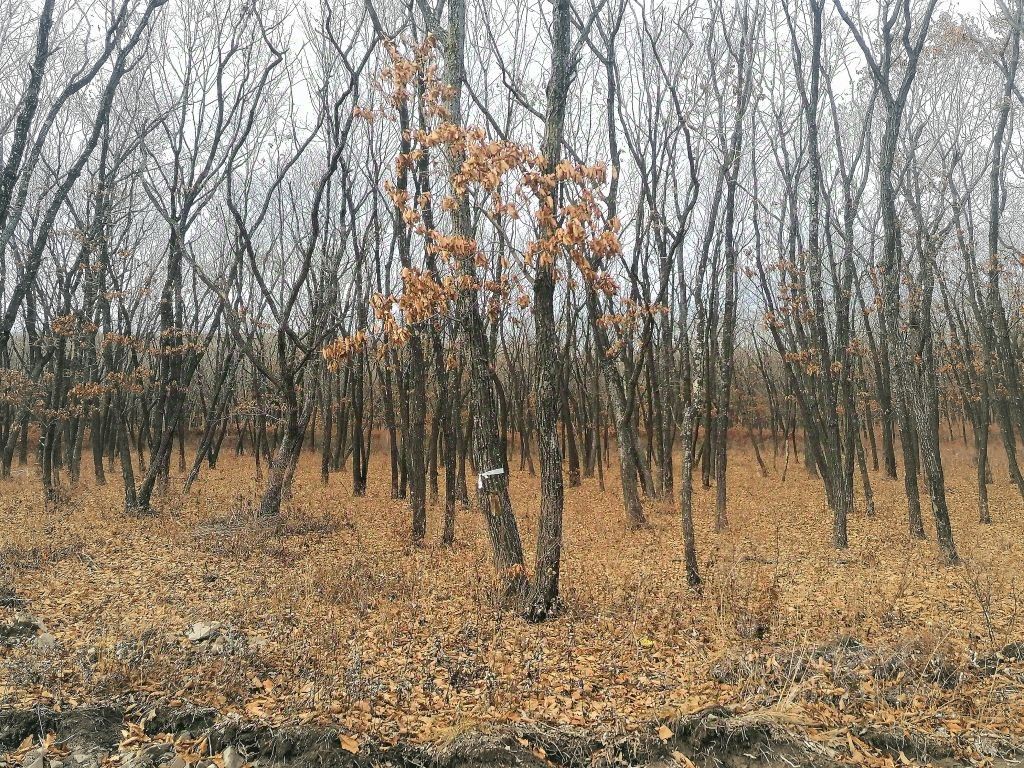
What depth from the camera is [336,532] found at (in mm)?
10812

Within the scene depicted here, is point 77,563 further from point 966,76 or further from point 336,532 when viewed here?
point 966,76

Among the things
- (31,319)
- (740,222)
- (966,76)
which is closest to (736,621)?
(740,222)

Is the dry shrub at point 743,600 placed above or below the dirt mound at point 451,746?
above

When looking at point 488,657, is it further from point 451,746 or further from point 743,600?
point 743,600

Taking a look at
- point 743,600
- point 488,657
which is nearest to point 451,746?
point 488,657

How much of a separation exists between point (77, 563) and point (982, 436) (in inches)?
657

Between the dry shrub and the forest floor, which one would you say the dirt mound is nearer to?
the forest floor

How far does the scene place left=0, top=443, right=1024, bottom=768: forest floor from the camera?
4.16 m

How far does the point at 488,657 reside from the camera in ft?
17.3

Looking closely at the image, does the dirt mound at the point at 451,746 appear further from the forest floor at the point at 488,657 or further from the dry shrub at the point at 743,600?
the dry shrub at the point at 743,600

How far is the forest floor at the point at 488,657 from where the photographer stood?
13.7ft

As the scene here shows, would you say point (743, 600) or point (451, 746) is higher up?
point (743, 600)

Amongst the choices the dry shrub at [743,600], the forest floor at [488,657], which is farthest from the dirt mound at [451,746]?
the dry shrub at [743,600]

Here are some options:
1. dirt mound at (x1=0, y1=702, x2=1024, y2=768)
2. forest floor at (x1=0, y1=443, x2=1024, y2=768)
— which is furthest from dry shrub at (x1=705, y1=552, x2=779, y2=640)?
dirt mound at (x1=0, y1=702, x2=1024, y2=768)
